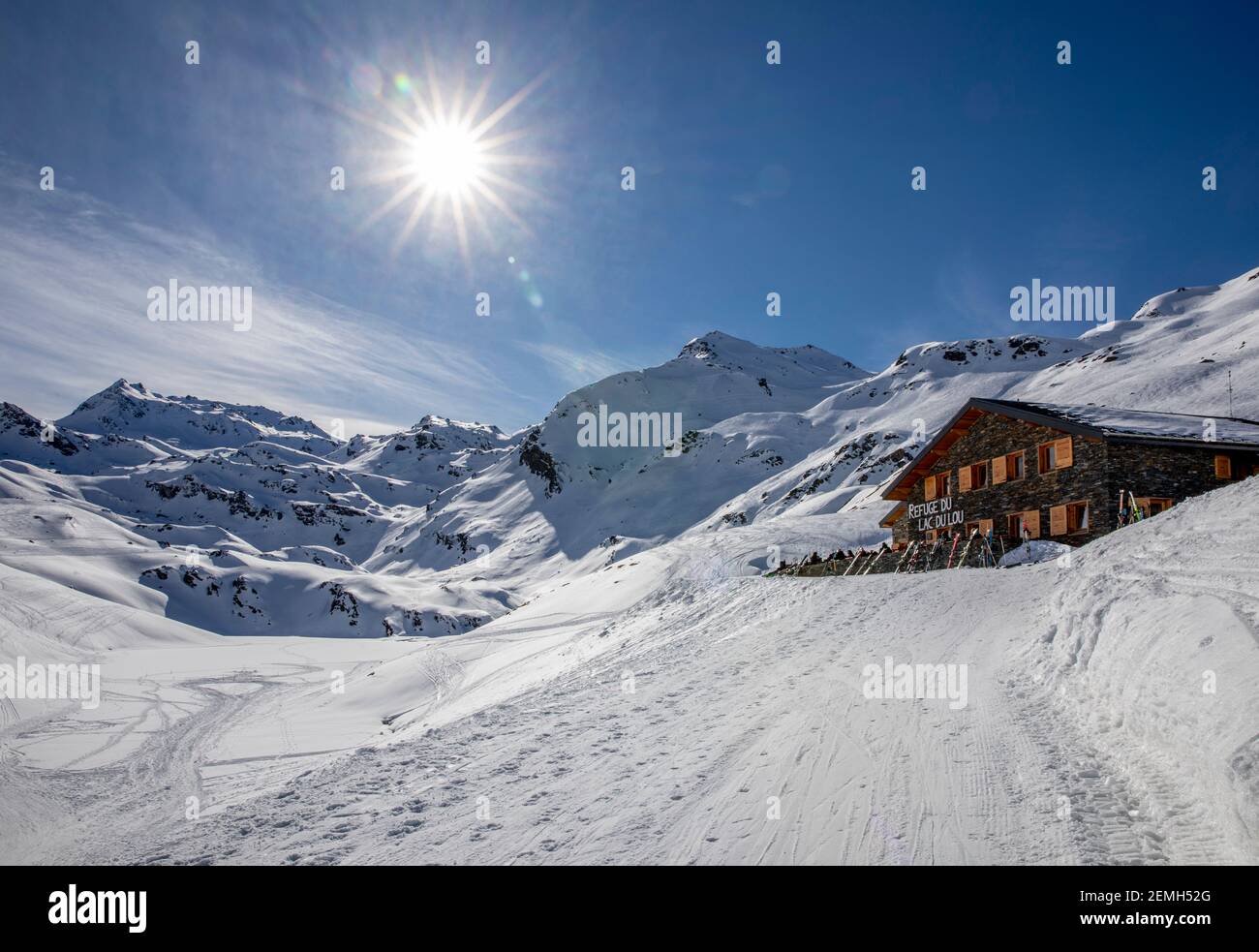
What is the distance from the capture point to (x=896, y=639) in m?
13.9

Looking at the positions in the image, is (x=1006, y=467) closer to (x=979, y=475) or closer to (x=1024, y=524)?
(x=979, y=475)

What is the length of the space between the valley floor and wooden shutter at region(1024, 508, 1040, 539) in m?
9.56

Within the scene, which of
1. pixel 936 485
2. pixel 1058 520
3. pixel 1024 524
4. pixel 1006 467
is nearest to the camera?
pixel 1058 520

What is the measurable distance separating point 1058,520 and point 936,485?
8.27m

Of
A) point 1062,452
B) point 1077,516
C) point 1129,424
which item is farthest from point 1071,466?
point 1129,424

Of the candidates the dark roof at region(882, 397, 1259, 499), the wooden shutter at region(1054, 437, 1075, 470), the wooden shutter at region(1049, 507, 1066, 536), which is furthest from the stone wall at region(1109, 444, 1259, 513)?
the wooden shutter at region(1049, 507, 1066, 536)

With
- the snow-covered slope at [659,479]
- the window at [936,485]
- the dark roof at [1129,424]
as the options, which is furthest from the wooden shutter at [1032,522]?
the snow-covered slope at [659,479]

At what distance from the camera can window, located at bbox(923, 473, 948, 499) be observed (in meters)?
32.5

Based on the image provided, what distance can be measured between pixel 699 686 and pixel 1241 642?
7.63 metres

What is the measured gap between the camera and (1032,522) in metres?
26.4

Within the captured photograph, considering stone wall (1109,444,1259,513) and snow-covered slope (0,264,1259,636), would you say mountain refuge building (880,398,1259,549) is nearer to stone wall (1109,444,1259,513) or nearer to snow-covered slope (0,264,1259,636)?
stone wall (1109,444,1259,513)

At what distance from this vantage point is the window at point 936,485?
32547 mm

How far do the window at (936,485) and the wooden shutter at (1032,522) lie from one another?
567cm
